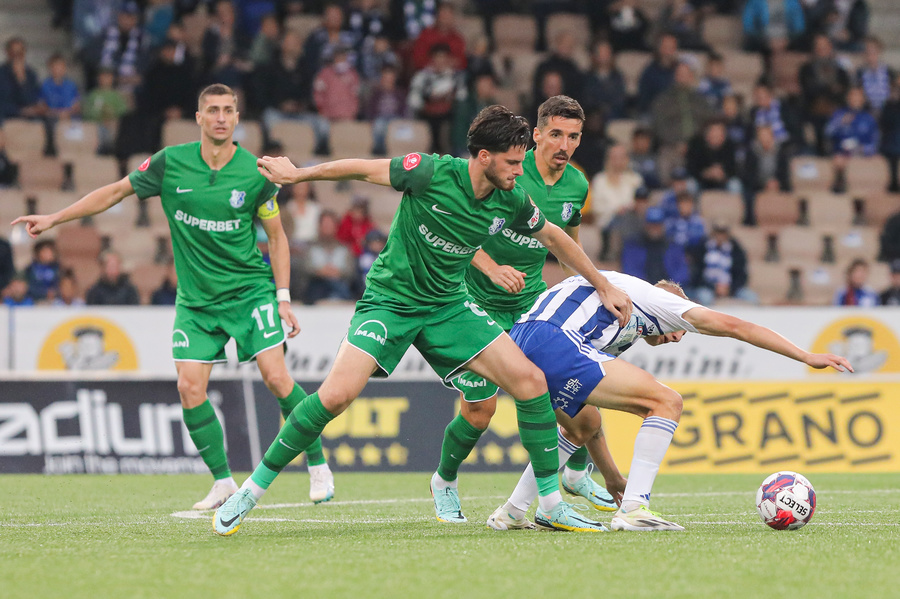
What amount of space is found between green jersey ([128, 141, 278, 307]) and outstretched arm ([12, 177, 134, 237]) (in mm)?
354

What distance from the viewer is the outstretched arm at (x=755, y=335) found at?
20.1 feet

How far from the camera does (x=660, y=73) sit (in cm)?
1786

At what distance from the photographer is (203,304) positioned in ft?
26.2

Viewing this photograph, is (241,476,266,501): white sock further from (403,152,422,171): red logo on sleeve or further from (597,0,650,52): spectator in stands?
(597,0,650,52): spectator in stands

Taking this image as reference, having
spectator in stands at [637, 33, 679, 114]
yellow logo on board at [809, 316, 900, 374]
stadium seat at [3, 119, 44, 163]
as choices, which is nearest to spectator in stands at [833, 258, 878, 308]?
yellow logo on board at [809, 316, 900, 374]

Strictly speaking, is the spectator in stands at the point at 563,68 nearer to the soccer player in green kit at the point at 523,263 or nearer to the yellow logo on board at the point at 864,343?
the yellow logo on board at the point at 864,343

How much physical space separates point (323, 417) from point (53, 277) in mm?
9040

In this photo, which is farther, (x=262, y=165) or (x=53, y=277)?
(x=53, y=277)

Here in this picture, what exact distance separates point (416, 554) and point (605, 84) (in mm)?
13062

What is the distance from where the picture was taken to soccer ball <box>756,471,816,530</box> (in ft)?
21.2

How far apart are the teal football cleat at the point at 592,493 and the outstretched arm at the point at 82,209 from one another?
3.40 meters

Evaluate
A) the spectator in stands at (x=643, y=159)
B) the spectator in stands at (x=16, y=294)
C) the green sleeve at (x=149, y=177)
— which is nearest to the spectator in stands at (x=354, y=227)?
the spectator in stands at (x=16, y=294)

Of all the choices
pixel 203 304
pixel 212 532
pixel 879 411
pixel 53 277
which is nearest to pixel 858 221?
pixel 879 411

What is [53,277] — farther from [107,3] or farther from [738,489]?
[738,489]
